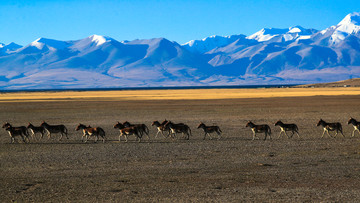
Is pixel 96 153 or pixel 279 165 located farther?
pixel 96 153

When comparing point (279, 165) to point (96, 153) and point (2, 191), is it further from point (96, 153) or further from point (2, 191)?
point (2, 191)

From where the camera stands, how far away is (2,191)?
14625 mm

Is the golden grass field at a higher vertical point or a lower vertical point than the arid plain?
higher

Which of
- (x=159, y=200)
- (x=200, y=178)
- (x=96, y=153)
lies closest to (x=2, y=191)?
(x=159, y=200)

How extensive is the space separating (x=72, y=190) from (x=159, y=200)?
9.22 feet

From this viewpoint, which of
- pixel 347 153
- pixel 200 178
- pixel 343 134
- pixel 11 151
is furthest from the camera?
pixel 343 134

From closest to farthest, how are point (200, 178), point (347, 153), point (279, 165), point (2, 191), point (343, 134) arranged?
1. point (2, 191)
2. point (200, 178)
3. point (279, 165)
4. point (347, 153)
5. point (343, 134)

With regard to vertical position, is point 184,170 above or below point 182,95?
below

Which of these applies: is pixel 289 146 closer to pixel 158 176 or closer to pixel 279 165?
pixel 279 165

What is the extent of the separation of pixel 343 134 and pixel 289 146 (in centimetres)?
632

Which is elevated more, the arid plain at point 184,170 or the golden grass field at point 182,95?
the golden grass field at point 182,95

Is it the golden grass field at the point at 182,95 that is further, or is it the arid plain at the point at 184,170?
the golden grass field at the point at 182,95

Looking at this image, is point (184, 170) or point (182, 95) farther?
point (182, 95)

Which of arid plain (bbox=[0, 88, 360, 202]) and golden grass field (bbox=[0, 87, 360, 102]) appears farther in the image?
golden grass field (bbox=[0, 87, 360, 102])
